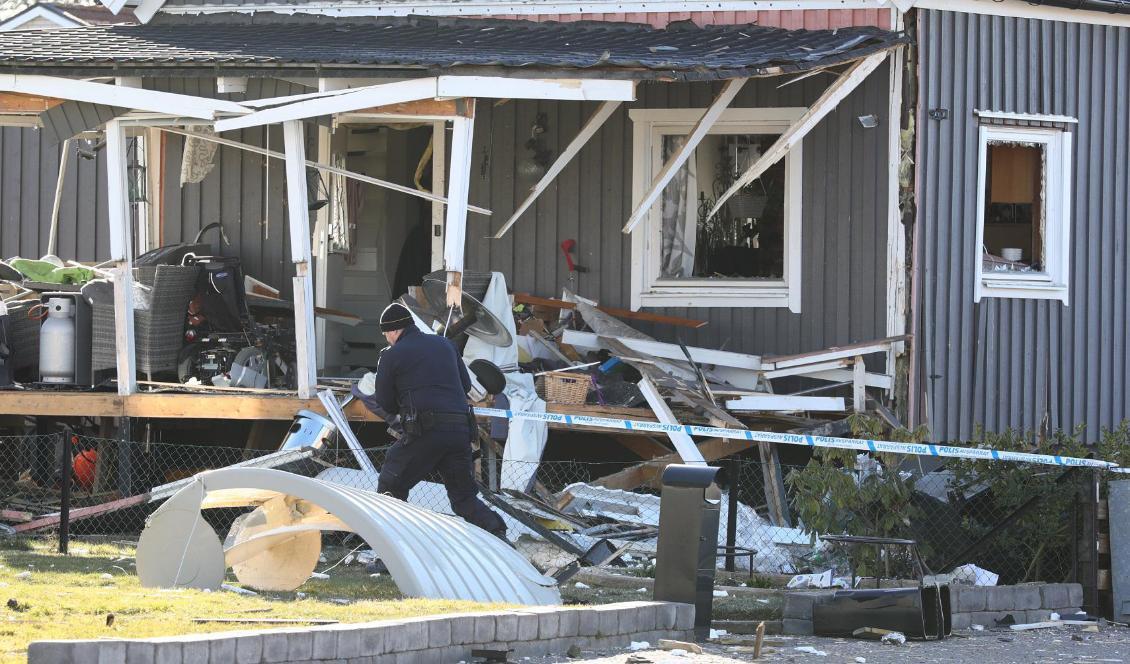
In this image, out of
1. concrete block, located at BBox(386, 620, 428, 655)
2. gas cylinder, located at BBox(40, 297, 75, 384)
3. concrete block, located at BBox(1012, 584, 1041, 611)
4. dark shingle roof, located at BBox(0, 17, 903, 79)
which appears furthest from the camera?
gas cylinder, located at BBox(40, 297, 75, 384)

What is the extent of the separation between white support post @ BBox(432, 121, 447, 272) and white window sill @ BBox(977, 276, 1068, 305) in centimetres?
482

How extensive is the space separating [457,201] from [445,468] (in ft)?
8.21

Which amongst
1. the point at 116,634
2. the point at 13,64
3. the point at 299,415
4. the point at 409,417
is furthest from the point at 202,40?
the point at 116,634

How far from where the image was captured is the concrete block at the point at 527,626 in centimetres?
742

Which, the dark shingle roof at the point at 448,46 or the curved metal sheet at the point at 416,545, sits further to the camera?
the dark shingle roof at the point at 448,46

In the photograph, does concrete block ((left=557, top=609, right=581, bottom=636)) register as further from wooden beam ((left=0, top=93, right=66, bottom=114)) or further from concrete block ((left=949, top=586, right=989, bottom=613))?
wooden beam ((left=0, top=93, right=66, bottom=114))

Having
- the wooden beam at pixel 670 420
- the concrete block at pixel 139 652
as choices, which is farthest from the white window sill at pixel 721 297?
the concrete block at pixel 139 652

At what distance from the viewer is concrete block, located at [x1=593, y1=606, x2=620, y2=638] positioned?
782 cm

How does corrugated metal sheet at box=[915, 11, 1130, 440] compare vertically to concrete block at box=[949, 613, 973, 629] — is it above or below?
above

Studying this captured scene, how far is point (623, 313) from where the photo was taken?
1443 centimetres

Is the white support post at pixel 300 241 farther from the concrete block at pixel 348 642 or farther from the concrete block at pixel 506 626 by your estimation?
the concrete block at pixel 348 642

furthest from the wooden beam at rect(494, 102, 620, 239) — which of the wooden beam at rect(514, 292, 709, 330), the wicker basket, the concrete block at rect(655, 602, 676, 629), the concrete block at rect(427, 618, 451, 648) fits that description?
the concrete block at rect(427, 618, 451, 648)

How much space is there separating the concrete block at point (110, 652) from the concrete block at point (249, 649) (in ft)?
1.55

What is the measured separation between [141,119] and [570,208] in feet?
13.2
